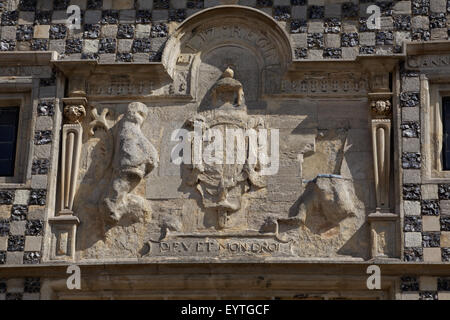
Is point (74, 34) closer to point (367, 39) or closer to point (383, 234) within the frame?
point (367, 39)

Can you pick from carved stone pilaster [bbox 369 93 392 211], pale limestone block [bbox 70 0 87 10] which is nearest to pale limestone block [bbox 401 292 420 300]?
carved stone pilaster [bbox 369 93 392 211]

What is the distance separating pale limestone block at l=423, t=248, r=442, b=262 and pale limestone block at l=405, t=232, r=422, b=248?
0.51 ft

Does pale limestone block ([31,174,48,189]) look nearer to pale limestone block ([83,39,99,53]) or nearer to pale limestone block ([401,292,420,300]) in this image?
pale limestone block ([83,39,99,53])

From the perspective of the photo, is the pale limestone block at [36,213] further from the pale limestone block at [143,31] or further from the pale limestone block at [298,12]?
the pale limestone block at [298,12]

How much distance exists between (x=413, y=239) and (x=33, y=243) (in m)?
5.34

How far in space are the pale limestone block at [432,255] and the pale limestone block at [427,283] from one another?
0.27 m

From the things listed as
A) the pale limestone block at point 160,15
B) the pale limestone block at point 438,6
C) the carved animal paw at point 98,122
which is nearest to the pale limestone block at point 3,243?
the carved animal paw at point 98,122

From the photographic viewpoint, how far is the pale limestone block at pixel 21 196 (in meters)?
18.8

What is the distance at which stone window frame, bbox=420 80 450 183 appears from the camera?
1858cm

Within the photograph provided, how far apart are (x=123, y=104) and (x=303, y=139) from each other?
274 centimetres

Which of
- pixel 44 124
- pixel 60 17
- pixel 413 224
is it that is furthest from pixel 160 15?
pixel 413 224

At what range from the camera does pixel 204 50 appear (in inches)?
774

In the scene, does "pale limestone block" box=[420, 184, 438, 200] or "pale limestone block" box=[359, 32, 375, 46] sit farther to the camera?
"pale limestone block" box=[359, 32, 375, 46]
